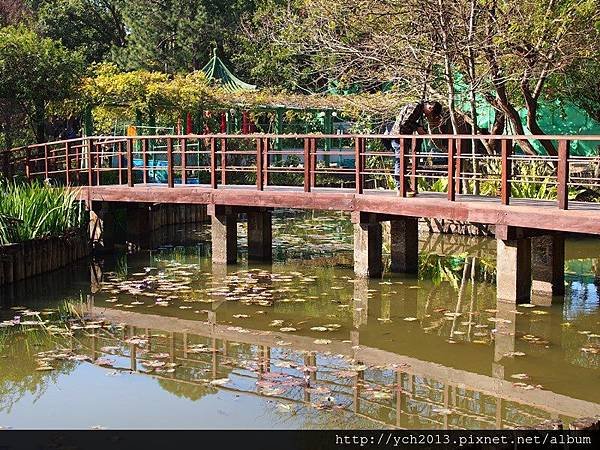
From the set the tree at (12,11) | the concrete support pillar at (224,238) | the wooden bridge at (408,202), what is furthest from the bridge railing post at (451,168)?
the tree at (12,11)

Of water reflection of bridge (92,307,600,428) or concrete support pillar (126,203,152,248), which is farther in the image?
concrete support pillar (126,203,152,248)

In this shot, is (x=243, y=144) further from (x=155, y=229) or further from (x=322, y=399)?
(x=322, y=399)

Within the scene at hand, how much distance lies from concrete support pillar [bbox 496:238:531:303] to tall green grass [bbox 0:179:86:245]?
753 cm

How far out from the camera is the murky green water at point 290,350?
26.9 feet

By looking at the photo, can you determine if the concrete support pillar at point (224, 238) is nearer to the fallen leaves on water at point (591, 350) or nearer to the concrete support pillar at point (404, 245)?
the concrete support pillar at point (404, 245)

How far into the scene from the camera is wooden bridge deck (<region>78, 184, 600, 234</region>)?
38.4 feet

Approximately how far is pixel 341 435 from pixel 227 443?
945mm

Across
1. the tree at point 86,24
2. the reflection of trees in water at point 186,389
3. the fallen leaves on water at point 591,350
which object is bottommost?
the reflection of trees in water at point 186,389

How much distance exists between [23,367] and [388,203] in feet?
21.0

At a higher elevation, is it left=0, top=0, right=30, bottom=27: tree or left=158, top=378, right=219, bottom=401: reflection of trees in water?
left=0, top=0, right=30, bottom=27: tree

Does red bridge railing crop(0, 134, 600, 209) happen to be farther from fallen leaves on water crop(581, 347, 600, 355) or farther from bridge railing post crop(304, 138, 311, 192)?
fallen leaves on water crop(581, 347, 600, 355)

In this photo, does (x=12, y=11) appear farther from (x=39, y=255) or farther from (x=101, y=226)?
(x=39, y=255)

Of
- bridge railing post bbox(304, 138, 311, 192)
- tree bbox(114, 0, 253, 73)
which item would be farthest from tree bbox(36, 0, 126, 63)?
bridge railing post bbox(304, 138, 311, 192)

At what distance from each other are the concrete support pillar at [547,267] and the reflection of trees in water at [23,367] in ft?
21.9
